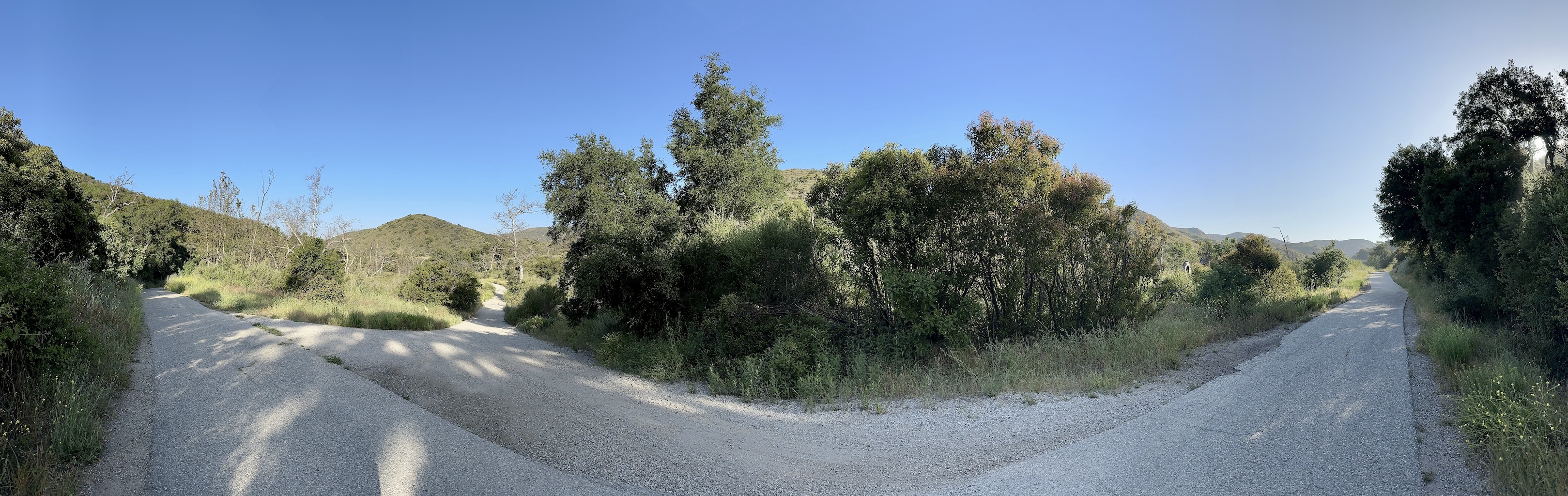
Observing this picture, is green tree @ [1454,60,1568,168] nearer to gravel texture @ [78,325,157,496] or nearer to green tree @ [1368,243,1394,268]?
gravel texture @ [78,325,157,496]

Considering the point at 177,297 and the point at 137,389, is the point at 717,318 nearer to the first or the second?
the point at 137,389

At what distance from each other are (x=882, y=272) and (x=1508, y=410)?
6.06 m

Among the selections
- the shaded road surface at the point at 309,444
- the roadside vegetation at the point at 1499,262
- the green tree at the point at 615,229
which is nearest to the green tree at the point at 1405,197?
the roadside vegetation at the point at 1499,262

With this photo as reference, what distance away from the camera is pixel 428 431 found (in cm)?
479

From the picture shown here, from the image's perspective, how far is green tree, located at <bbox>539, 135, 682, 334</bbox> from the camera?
10586 millimetres

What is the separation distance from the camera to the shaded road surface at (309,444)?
12.1 ft

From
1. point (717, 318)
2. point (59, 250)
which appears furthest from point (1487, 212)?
point (59, 250)

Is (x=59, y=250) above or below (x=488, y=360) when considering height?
above

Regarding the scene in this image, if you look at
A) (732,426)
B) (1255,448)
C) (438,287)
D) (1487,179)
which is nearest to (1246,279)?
(1487,179)

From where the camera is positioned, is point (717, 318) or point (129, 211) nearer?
point (717, 318)

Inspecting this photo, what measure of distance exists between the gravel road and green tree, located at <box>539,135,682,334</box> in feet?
9.48

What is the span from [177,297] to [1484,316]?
121ft

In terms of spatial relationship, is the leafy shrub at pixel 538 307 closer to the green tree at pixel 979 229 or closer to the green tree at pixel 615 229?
the green tree at pixel 615 229

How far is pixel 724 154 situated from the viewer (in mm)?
17000
